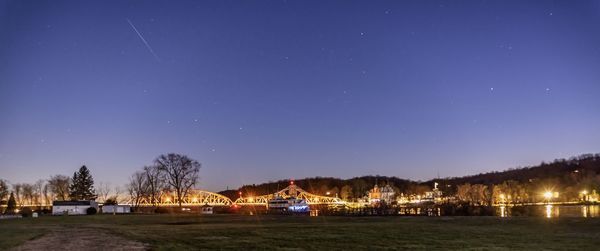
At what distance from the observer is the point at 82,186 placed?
158 metres

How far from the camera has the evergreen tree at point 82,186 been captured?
15676 centimetres

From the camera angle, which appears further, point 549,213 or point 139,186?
point 139,186

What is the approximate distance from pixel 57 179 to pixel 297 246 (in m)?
162

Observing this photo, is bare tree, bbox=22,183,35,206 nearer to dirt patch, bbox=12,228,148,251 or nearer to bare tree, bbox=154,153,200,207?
bare tree, bbox=154,153,200,207

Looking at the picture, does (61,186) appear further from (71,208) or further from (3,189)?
(71,208)

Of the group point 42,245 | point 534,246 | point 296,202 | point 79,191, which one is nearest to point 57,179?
point 79,191

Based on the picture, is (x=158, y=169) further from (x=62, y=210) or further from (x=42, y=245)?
(x=42, y=245)

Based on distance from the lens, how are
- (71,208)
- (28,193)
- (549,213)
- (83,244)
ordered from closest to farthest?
(83,244)
(549,213)
(71,208)
(28,193)

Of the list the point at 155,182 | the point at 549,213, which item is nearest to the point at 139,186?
the point at 155,182

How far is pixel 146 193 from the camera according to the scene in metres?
143

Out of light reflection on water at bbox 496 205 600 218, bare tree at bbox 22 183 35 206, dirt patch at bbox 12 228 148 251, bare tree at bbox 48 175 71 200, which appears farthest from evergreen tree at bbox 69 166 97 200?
dirt patch at bbox 12 228 148 251

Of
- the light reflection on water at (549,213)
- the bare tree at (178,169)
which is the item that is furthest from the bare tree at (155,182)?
the light reflection on water at (549,213)

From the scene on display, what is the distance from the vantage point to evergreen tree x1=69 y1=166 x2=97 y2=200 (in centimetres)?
15676

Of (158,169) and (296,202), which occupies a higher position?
(158,169)
